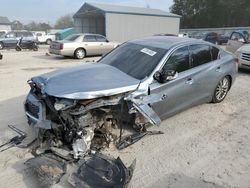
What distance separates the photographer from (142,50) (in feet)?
17.7

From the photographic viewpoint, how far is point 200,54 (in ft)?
19.1

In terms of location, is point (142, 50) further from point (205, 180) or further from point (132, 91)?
point (205, 180)

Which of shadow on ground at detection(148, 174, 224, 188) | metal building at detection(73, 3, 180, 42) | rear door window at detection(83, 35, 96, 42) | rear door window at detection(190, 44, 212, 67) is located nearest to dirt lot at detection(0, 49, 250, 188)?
shadow on ground at detection(148, 174, 224, 188)

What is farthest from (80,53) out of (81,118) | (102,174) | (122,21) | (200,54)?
(102,174)

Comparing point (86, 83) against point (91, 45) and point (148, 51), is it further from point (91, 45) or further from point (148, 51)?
point (91, 45)

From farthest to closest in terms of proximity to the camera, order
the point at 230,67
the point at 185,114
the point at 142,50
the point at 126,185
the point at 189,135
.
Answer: the point at 230,67, the point at 185,114, the point at 142,50, the point at 189,135, the point at 126,185

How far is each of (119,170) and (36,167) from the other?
3.68 feet

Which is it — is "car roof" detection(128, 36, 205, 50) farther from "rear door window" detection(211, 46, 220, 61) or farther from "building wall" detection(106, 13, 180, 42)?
"building wall" detection(106, 13, 180, 42)

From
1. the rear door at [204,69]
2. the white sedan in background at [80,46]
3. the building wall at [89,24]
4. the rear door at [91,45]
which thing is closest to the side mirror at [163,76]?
the rear door at [204,69]

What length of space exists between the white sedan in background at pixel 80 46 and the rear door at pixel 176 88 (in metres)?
11.1

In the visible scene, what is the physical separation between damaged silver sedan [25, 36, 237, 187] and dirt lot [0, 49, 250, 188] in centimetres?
39

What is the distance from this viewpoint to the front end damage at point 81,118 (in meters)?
3.91

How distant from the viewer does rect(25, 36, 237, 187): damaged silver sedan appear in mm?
3938

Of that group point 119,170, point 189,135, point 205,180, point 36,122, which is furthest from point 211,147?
point 36,122
